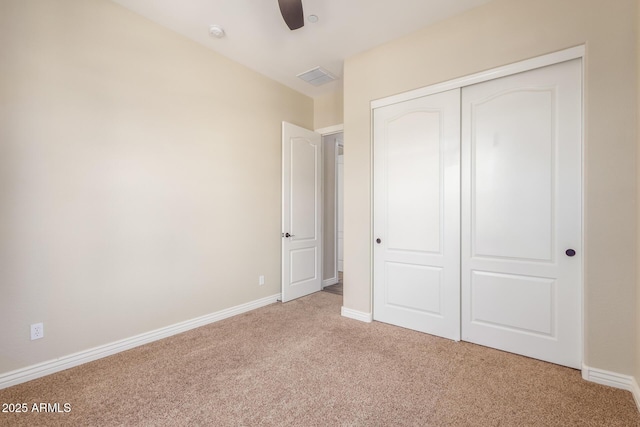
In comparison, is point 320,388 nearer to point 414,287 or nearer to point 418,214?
point 414,287

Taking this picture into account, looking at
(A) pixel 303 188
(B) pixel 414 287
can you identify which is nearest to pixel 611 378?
(B) pixel 414 287

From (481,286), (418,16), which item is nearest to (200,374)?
(481,286)

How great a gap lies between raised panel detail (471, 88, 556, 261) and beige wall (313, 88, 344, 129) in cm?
197

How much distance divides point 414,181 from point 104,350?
3.00 metres

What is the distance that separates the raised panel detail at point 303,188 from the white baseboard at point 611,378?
2966mm

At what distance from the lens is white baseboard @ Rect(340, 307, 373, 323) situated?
305 centimetres

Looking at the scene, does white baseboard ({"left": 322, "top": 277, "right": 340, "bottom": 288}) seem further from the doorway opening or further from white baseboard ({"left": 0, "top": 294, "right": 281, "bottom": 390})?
white baseboard ({"left": 0, "top": 294, "right": 281, "bottom": 390})

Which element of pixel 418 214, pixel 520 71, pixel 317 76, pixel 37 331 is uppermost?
pixel 317 76

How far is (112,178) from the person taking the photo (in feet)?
7.72

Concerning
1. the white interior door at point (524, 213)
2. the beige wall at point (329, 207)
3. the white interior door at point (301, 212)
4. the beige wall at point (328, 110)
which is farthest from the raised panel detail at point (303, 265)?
the white interior door at point (524, 213)

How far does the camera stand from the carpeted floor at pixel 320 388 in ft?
5.33

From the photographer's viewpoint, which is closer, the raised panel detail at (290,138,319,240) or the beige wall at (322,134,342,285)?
the raised panel detail at (290,138,319,240)

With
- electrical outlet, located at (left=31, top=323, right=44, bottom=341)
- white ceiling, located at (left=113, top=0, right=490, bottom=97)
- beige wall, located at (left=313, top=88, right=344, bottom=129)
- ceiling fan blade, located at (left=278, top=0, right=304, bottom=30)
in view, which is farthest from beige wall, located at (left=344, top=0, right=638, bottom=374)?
electrical outlet, located at (left=31, top=323, right=44, bottom=341)

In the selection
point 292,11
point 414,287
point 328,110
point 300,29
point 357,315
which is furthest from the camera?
point 328,110
